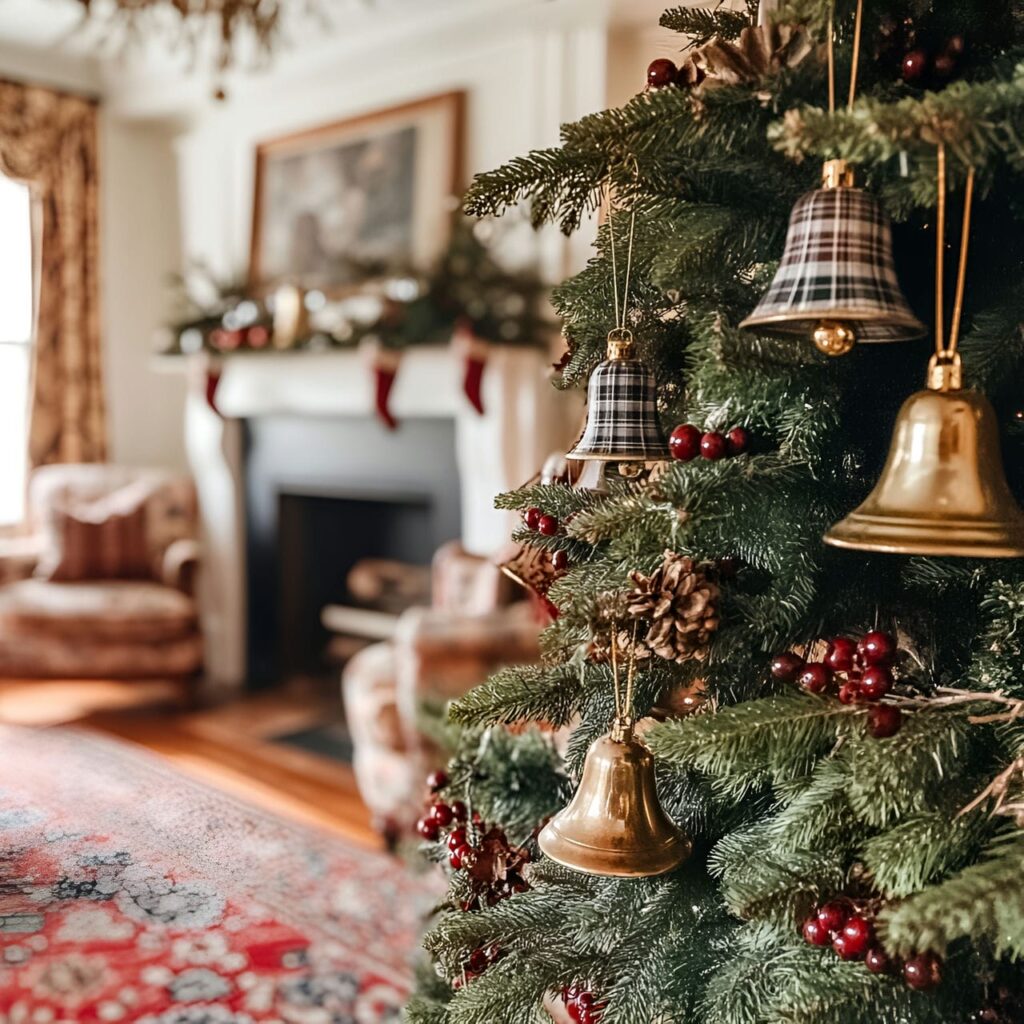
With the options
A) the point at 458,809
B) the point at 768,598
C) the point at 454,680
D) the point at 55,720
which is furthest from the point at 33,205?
the point at 768,598

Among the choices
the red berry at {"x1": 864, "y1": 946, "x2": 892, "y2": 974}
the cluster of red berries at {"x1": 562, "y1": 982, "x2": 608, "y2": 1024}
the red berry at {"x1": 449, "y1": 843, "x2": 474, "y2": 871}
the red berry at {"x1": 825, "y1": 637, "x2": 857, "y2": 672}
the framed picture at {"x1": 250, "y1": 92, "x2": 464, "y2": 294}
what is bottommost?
the cluster of red berries at {"x1": 562, "y1": 982, "x2": 608, "y2": 1024}

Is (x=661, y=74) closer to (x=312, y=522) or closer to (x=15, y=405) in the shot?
(x=312, y=522)

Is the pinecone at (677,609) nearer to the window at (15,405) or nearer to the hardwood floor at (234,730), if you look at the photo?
the hardwood floor at (234,730)

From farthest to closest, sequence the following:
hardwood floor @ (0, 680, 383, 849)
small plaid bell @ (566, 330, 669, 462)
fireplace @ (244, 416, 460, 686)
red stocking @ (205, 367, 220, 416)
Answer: red stocking @ (205, 367, 220, 416) < fireplace @ (244, 416, 460, 686) < hardwood floor @ (0, 680, 383, 849) < small plaid bell @ (566, 330, 669, 462)

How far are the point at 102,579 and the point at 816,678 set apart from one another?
4162 millimetres

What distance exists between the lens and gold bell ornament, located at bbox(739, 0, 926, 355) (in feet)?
2.04

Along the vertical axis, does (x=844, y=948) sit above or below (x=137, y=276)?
below

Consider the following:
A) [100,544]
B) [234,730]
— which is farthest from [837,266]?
[100,544]

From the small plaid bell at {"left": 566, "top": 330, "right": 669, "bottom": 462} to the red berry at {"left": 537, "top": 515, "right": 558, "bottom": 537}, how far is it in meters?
0.06

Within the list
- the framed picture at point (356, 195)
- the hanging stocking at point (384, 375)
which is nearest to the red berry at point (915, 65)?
the hanging stocking at point (384, 375)

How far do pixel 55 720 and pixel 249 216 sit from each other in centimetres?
232

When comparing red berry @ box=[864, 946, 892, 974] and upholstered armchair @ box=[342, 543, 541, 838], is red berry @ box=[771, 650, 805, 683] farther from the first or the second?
upholstered armchair @ box=[342, 543, 541, 838]

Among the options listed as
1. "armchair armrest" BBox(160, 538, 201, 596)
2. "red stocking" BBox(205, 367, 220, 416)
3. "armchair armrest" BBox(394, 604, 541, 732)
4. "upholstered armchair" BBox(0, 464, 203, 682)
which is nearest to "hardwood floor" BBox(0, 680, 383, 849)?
"upholstered armchair" BBox(0, 464, 203, 682)

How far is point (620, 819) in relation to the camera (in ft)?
2.48
